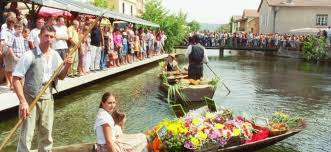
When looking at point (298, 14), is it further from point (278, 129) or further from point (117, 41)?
point (278, 129)

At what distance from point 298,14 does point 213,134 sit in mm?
46432

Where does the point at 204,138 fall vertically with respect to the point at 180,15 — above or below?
below

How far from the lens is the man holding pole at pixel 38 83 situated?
5918 mm

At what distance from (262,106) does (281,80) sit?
8085 millimetres

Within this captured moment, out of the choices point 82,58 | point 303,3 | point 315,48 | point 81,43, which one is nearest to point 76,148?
point 81,43

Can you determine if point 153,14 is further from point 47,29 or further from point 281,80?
point 47,29

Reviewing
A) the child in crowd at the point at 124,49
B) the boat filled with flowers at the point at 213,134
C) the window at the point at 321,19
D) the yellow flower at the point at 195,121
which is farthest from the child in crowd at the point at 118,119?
the window at the point at 321,19

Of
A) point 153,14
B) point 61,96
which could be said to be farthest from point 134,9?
point 61,96

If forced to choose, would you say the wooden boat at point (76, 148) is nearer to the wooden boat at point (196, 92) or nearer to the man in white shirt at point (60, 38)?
the man in white shirt at point (60, 38)

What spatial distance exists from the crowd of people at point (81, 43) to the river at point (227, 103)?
0.88 meters

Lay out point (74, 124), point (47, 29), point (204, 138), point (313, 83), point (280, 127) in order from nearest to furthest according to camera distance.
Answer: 1. point (47, 29)
2. point (204, 138)
3. point (280, 127)
4. point (74, 124)
5. point (313, 83)

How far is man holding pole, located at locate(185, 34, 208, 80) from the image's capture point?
13352 millimetres

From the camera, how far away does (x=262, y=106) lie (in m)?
14.3

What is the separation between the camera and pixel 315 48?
115 ft
